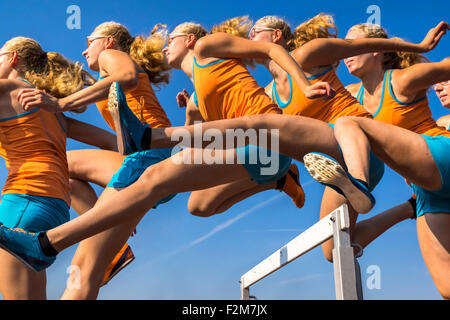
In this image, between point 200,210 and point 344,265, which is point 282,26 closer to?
point 200,210

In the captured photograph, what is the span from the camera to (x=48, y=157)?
11.0 feet

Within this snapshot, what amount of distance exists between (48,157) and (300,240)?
1633 millimetres

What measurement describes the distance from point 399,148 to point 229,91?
101 centimetres

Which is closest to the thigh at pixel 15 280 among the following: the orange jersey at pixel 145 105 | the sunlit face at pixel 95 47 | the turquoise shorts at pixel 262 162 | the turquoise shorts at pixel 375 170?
the orange jersey at pixel 145 105

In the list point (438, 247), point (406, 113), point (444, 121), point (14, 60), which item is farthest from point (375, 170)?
point (14, 60)

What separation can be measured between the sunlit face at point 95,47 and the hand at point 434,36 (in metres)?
2.20

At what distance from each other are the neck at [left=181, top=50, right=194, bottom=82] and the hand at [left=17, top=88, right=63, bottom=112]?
86 centimetres

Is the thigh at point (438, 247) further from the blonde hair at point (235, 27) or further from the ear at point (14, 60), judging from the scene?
the ear at point (14, 60)

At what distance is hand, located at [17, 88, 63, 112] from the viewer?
10.5 feet

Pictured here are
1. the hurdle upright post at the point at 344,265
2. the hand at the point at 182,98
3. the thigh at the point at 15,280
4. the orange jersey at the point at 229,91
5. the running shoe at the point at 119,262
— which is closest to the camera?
the hurdle upright post at the point at 344,265

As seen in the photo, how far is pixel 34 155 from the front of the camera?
3.34m

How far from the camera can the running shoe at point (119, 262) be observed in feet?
11.4

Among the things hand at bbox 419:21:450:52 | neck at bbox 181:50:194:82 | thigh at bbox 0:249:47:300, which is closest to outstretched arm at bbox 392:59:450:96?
hand at bbox 419:21:450:52
